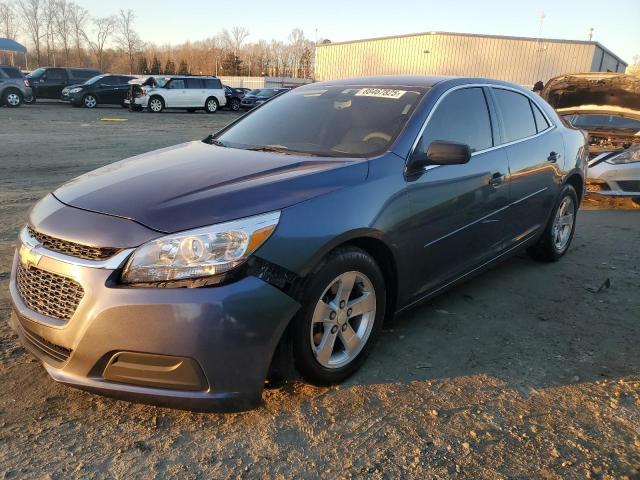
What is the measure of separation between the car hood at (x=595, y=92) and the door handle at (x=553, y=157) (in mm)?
4403

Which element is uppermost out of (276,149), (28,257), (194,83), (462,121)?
(194,83)

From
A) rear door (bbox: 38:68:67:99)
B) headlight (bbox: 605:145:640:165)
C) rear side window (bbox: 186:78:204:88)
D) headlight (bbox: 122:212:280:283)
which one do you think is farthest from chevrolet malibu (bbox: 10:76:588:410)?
rear door (bbox: 38:68:67:99)

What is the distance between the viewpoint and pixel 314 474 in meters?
2.21

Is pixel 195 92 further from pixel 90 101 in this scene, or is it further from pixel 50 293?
pixel 50 293

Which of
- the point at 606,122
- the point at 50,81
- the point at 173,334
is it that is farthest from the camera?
the point at 50,81

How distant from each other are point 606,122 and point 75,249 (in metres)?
9.62

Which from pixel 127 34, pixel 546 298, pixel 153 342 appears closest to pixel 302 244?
pixel 153 342

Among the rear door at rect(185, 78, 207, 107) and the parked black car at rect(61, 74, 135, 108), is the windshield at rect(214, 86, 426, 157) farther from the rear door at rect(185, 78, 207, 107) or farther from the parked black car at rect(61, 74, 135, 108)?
the parked black car at rect(61, 74, 135, 108)

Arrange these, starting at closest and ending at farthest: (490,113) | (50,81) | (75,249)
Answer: (75,249) → (490,113) → (50,81)

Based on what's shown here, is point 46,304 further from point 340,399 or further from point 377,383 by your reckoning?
point 377,383

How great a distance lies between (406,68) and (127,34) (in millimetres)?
57109

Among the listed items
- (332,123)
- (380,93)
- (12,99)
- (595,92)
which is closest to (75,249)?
(332,123)

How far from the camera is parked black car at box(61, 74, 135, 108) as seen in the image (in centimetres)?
2509

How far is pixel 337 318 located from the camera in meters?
2.78
